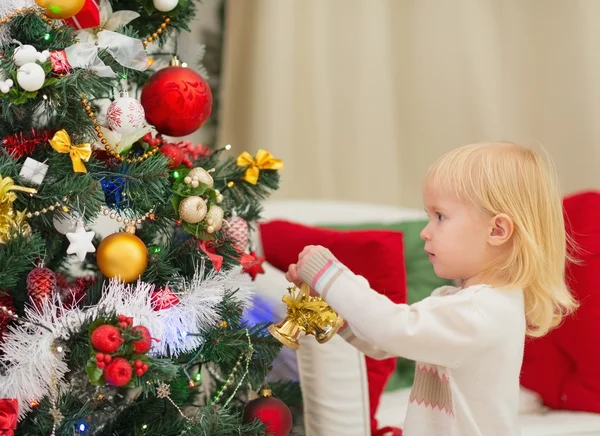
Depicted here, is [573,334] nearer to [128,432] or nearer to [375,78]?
[128,432]

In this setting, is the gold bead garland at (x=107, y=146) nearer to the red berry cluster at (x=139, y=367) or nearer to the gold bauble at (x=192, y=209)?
the gold bauble at (x=192, y=209)

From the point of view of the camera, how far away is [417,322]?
39.1 inches

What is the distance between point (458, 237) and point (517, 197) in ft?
0.36

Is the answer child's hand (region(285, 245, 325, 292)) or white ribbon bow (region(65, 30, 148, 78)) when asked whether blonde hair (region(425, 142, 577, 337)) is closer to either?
child's hand (region(285, 245, 325, 292))

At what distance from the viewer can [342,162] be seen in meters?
2.38

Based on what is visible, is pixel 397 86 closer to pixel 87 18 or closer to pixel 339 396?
pixel 339 396

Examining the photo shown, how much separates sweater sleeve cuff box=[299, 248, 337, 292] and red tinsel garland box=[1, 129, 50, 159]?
0.45 m

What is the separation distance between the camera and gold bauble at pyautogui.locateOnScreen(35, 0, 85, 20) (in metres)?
0.98

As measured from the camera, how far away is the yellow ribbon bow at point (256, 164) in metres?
1.25

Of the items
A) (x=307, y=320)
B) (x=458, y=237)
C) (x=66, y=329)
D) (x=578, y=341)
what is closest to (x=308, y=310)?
(x=307, y=320)

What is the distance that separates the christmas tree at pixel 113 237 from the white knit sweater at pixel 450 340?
8.1 inches

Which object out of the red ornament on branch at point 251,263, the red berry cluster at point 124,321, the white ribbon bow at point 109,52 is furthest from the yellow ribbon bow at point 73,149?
the red ornament on branch at point 251,263

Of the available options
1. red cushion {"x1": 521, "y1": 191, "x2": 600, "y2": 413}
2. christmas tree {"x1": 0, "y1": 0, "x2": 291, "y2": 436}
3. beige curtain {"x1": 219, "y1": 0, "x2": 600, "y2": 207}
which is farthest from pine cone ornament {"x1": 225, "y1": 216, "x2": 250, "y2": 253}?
beige curtain {"x1": 219, "y1": 0, "x2": 600, "y2": 207}

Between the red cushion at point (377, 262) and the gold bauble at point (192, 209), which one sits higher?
the gold bauble at point (192, 209)
